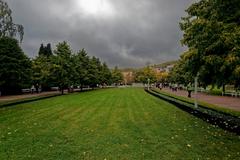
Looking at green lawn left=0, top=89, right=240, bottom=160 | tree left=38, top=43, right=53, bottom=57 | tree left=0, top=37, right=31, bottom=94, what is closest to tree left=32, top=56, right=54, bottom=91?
tree left=0, top=37, right=31, bottom=94

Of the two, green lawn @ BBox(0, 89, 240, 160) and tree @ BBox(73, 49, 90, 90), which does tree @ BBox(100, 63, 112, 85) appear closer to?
tree @ BBox(73, 49, 90, 90)

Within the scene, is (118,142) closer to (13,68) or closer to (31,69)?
(13,68)

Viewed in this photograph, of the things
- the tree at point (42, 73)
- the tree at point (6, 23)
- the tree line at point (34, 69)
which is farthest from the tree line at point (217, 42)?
the tree at point (42, 73)

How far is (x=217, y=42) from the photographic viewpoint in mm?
9695

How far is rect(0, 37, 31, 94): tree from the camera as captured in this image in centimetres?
4099

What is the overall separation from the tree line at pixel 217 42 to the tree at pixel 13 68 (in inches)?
1259

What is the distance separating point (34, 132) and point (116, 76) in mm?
121680

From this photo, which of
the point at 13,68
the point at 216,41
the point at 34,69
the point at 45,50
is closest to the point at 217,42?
the point at 216,41

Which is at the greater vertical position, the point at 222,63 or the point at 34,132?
the point at 222,63

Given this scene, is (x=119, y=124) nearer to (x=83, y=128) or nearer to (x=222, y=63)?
(x=83, y=128)

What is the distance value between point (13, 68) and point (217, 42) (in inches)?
1479

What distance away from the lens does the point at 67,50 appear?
167 feet

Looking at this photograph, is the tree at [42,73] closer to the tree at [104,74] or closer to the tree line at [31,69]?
the tree line at [31,69]

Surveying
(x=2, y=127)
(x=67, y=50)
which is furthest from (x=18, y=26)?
(x=67, y=50)
